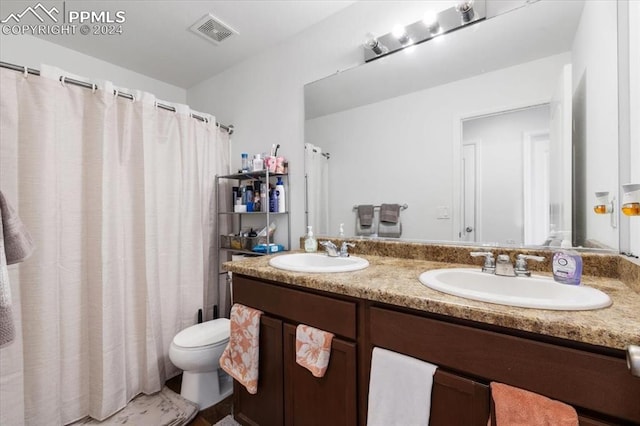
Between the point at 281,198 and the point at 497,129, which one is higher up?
the point at 497,129

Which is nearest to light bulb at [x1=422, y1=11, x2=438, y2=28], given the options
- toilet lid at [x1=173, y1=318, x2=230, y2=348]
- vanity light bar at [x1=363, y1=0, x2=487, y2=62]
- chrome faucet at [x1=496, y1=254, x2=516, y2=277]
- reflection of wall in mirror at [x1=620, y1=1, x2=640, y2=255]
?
vanity light bar at [x1=363, y1=0, x2=487, y2=62]

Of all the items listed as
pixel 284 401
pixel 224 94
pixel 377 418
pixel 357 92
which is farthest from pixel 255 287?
pixel 224 94

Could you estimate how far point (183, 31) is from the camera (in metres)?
1.79

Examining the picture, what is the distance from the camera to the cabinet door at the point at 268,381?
116 centimetres

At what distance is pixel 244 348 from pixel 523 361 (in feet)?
3.47

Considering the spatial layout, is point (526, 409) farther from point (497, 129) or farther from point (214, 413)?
point (214, 413)

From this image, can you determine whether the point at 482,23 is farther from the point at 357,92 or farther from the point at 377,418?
the point at 377,418

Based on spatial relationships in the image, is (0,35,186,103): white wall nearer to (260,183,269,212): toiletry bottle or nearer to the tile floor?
(260,183,269,212): toiletry bottle

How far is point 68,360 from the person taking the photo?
1.41 metres

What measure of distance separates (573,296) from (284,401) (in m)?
1.15

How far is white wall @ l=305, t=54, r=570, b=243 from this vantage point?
1.19 meters

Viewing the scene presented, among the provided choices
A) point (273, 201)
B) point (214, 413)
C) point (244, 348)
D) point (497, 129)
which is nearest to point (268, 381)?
point (244, 348)

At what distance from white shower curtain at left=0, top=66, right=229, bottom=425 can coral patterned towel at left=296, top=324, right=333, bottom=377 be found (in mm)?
1188

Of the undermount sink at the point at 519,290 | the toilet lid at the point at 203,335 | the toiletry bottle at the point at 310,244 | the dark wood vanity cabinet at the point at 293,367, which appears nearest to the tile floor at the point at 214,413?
the dark wood vanity cabinet at the point at 293,367
